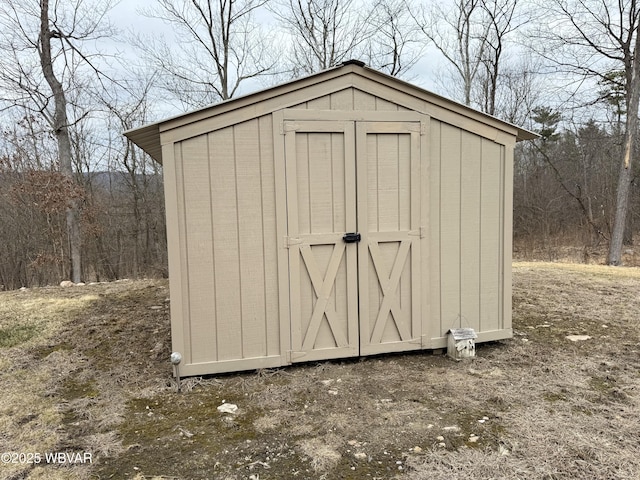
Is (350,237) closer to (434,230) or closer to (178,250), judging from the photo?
(434,230)

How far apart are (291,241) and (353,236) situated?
0.52 metres

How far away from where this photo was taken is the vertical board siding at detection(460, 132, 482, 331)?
3.87 metres

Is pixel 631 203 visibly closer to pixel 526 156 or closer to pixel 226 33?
pixel 526 156

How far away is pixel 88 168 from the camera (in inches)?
540

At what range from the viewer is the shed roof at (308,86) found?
3271 millimetres

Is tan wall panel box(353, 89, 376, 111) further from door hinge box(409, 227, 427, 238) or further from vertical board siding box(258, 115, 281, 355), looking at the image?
door hinge box(409, 227, 427, 238)

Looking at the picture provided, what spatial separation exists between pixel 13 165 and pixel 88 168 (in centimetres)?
323

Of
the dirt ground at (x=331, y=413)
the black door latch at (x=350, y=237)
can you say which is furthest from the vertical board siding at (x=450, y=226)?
the black door latch at (x=350, y=237)

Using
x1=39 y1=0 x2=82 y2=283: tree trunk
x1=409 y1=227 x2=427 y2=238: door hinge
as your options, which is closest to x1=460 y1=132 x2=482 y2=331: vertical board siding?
x1=409 y1=227 x2=427 y2=238: door hinge

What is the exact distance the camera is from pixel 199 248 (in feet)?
11.1

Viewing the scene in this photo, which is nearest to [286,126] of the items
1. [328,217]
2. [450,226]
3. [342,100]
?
[342,100]

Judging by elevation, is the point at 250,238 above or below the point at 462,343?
above

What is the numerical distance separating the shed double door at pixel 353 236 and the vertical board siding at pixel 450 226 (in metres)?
0.25

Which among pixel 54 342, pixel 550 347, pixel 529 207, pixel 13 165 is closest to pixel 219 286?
pixel 54 342
